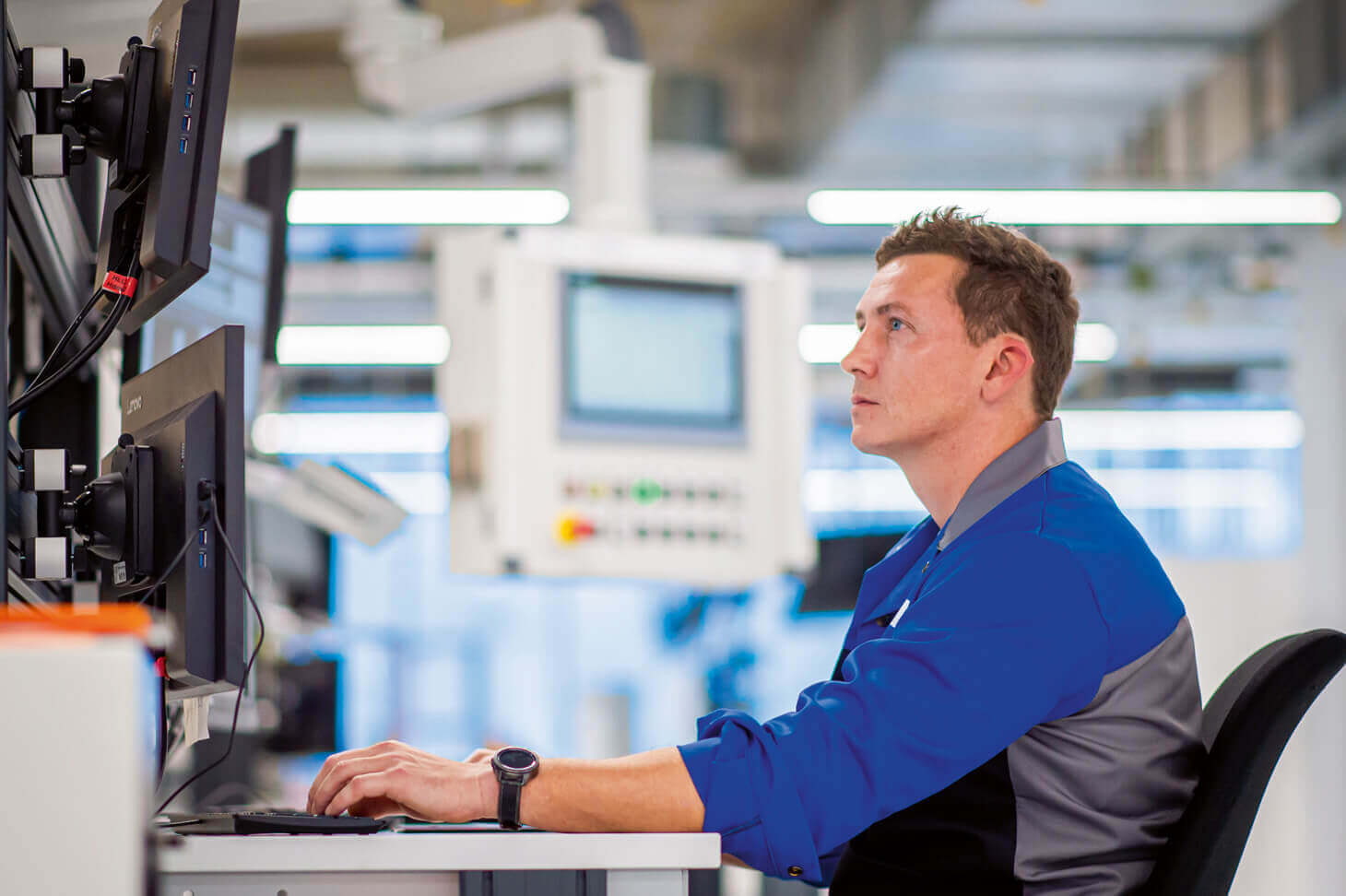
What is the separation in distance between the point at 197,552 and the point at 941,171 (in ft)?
19.6

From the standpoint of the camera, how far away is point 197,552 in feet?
4.33

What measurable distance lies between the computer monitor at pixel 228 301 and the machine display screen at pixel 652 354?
3.53 feet

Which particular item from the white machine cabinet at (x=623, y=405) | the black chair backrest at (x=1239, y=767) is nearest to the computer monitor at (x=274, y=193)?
the white machine cabinet at (x=623, y=405)

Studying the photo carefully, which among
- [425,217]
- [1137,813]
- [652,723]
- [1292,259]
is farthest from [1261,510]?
[1137,813]

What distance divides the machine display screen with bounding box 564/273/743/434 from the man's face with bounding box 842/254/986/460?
180 cm

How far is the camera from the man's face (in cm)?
171

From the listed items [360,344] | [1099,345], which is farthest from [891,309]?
[1099,345]

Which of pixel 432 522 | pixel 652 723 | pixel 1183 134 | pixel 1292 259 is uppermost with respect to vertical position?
pixel 1183 134

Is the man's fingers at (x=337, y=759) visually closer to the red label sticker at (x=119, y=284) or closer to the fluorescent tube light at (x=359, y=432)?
the red label sticker at (x=119, y=284)

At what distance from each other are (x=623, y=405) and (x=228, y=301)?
4.57 ft

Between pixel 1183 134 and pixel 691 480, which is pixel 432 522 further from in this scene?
pixel 691 480

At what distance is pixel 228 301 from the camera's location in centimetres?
235

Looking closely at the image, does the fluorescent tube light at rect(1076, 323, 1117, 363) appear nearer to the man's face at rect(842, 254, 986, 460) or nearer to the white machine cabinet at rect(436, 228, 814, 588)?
the white machine cabinet at rect(436, 228, 814, 588)

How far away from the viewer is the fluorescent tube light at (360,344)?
745cm
